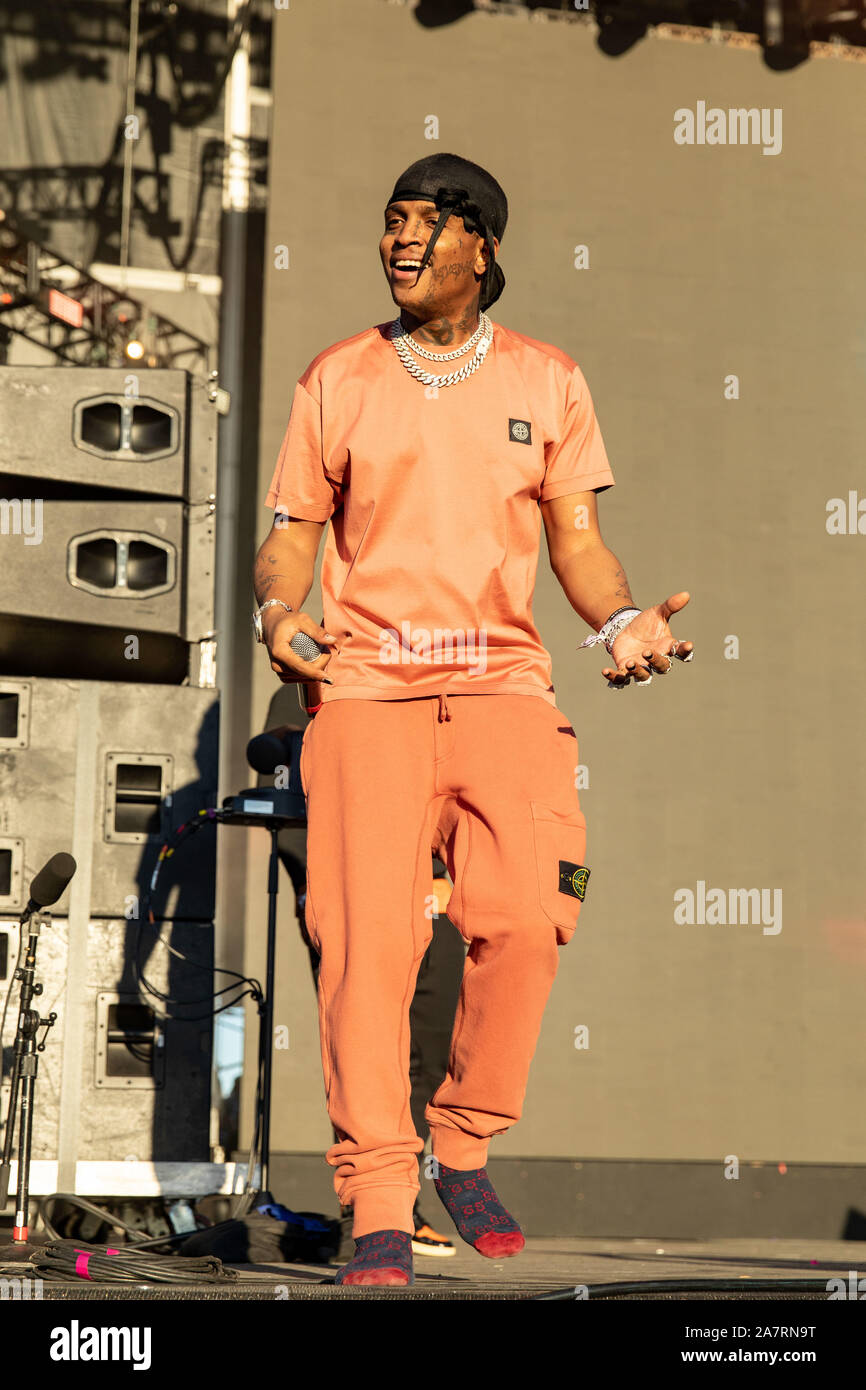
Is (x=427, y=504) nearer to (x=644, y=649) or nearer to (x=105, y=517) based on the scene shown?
(x=644, y=649)

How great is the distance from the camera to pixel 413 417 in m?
1.93

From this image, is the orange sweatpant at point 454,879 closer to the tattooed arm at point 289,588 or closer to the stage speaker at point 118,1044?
the tattooed arm at point 289,588

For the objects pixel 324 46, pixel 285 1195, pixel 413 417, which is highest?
pixel 324 46

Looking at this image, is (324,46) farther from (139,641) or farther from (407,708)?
(407,708)

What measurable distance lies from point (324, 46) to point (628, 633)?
14.4ft

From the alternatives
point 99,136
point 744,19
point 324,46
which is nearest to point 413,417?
point 324,46

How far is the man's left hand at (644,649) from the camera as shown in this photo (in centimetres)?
175

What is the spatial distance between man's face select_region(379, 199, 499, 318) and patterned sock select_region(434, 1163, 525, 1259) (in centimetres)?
118

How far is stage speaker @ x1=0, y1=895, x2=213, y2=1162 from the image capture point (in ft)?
13.0

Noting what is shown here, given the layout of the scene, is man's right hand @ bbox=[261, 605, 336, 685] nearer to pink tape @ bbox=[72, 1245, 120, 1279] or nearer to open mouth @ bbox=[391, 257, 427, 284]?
open mouth @ bbox=[391, 257, 427, 284]

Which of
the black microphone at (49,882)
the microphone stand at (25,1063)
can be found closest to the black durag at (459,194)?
→ the black microphone at (49,882)

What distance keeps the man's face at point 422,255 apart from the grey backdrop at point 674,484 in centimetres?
300

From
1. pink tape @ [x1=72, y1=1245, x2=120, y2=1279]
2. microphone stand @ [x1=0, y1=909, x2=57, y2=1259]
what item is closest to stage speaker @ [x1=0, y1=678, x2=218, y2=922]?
microphone stand @ [x1=0, y1=909, x2=57, y2=1259]

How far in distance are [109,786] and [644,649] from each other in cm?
266
